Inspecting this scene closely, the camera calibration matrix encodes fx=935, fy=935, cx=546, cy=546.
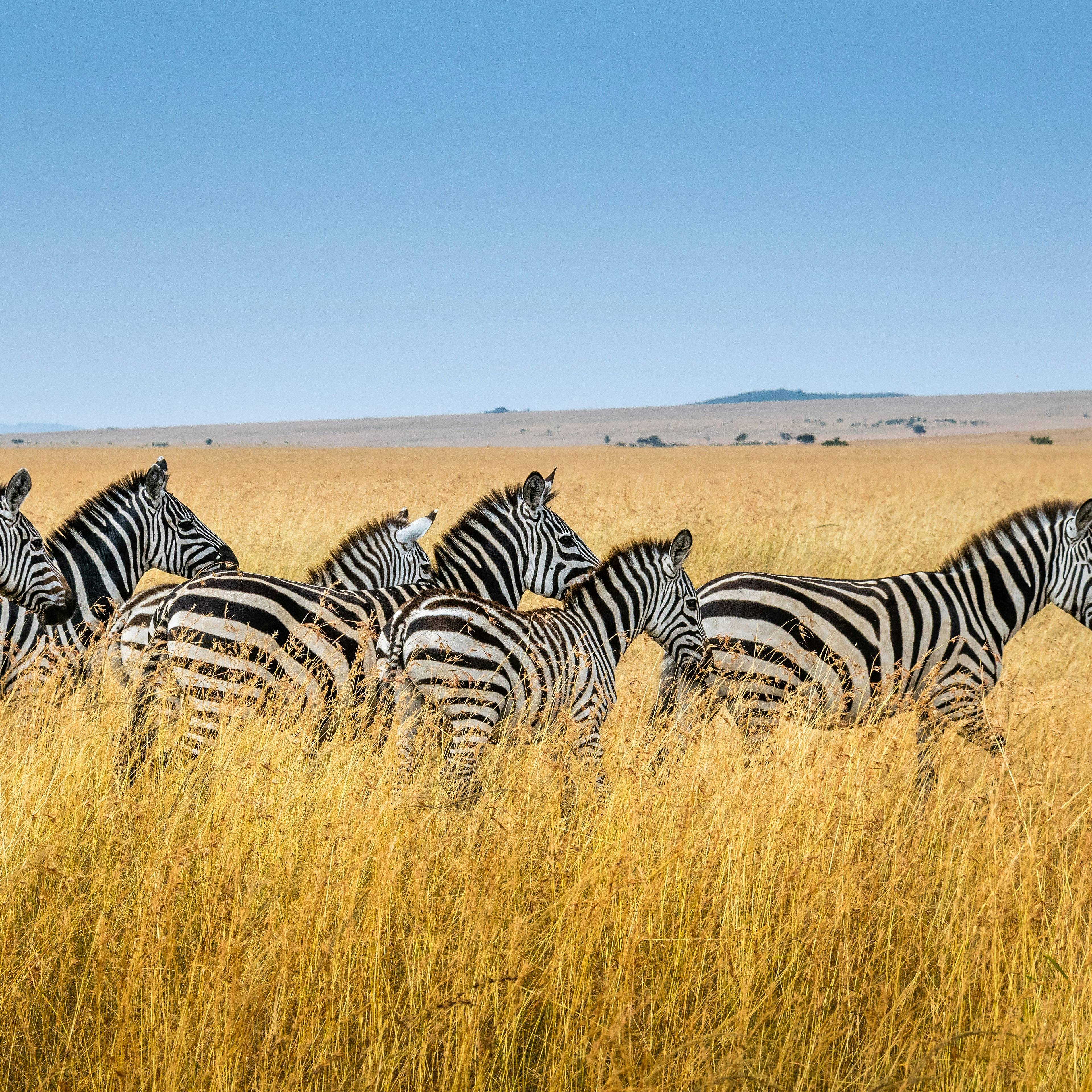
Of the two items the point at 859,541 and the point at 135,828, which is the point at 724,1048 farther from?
the point at 859,541

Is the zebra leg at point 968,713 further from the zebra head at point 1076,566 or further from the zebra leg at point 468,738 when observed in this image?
the zebra leg at point 468,738

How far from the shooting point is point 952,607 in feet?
19.0

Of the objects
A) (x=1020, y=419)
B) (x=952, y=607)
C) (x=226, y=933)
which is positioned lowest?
(x=226, y=933)

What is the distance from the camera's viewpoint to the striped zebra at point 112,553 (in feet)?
20.4

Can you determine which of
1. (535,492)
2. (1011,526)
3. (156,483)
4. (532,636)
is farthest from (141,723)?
(1011,526)

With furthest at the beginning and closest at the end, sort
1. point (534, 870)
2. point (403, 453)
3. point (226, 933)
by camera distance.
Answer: point (403, 453)
point (534, 870)
point (226, 933)

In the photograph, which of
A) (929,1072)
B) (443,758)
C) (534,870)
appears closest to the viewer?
(929,1072)

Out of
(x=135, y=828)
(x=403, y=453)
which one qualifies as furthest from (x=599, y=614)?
(x=403, y=453)

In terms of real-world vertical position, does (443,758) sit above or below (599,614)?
below

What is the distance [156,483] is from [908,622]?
551 centimetres

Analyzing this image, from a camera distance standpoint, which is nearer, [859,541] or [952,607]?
[952,607]

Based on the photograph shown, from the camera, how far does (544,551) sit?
718 centimetres

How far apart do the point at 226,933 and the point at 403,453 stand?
2804 inches

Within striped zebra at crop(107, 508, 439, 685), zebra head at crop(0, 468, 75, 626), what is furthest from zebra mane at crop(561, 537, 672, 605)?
zebra head at crop(0, 468, 75, 626)
